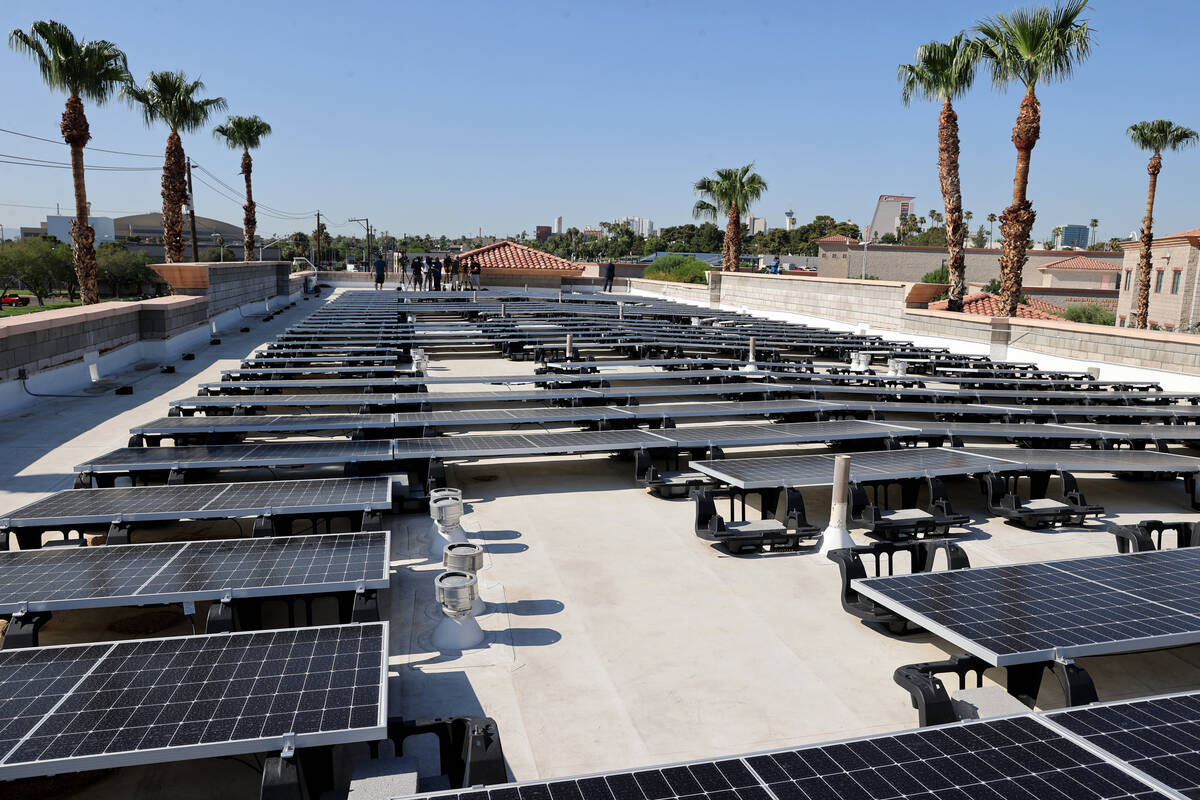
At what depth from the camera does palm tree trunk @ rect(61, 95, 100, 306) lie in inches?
1109

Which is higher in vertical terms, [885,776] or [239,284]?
[239,284]

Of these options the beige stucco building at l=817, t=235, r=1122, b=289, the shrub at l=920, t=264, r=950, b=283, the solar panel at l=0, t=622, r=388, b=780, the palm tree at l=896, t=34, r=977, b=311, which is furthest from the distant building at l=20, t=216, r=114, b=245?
the solar panel at l=0, t=622, r=388, b=780

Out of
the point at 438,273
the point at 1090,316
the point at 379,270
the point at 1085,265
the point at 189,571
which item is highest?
the point at 1085,265

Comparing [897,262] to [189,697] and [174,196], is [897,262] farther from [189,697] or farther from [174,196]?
[189,697]

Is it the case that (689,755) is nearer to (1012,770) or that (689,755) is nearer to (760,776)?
(760,776)

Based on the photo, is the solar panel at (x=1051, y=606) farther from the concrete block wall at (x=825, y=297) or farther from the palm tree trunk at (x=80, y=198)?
the palm tree trunk at (x=80, y=198)

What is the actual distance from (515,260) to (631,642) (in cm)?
5134

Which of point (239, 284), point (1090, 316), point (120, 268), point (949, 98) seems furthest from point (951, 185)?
point (120, 268)

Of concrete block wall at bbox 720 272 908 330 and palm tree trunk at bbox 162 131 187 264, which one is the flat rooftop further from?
palm tree trunk at bbox 162 131 187 264

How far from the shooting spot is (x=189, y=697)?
4227mm

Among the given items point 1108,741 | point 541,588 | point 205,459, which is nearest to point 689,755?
point 1108,741

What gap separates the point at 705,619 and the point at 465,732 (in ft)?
9.67

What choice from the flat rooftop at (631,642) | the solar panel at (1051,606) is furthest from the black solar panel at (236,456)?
the solar panel at (1051,606)

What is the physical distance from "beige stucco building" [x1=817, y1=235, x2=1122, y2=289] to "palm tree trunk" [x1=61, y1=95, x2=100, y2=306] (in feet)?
184
